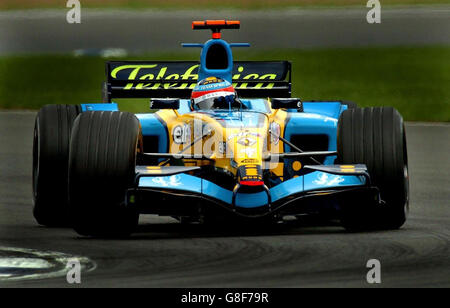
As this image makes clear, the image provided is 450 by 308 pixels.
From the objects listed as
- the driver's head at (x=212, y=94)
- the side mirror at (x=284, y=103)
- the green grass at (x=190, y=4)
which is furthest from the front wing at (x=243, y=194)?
the green grass at (x=190, y=4)

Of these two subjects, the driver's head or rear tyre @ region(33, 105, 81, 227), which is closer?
rear tyre @ region(33, 105, 81, 227)

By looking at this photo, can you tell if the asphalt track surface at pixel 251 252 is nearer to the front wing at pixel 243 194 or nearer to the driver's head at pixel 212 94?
the front wing at pixel 243 194

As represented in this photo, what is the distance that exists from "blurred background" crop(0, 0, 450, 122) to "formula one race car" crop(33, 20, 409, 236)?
12.9m

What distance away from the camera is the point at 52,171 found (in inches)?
486

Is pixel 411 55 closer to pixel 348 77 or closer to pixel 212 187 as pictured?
pixel 348 77

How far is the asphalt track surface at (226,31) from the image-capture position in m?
29.7

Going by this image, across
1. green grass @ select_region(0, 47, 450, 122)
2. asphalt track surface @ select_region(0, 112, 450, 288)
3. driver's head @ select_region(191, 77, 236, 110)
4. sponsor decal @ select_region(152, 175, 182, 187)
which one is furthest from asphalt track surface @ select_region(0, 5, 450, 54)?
sponsor decal @ select_region(152, 175, 182, 187)

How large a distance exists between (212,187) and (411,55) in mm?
18277

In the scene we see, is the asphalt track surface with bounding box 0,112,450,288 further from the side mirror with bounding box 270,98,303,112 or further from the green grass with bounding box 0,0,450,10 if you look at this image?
the green grass with bounding box 0,0,450,10

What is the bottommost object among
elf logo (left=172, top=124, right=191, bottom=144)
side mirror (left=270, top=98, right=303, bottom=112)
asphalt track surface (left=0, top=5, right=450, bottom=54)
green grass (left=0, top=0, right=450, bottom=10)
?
elf logo (left=172, top=124, right=191, bottom=144)

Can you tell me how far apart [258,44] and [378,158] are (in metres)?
18.2

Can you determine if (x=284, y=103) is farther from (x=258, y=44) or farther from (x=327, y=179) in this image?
(x=258, y=44)

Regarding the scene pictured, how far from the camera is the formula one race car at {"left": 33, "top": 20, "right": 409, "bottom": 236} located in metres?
10.8

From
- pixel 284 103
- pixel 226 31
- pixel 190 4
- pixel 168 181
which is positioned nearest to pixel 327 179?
pixel 168 181
